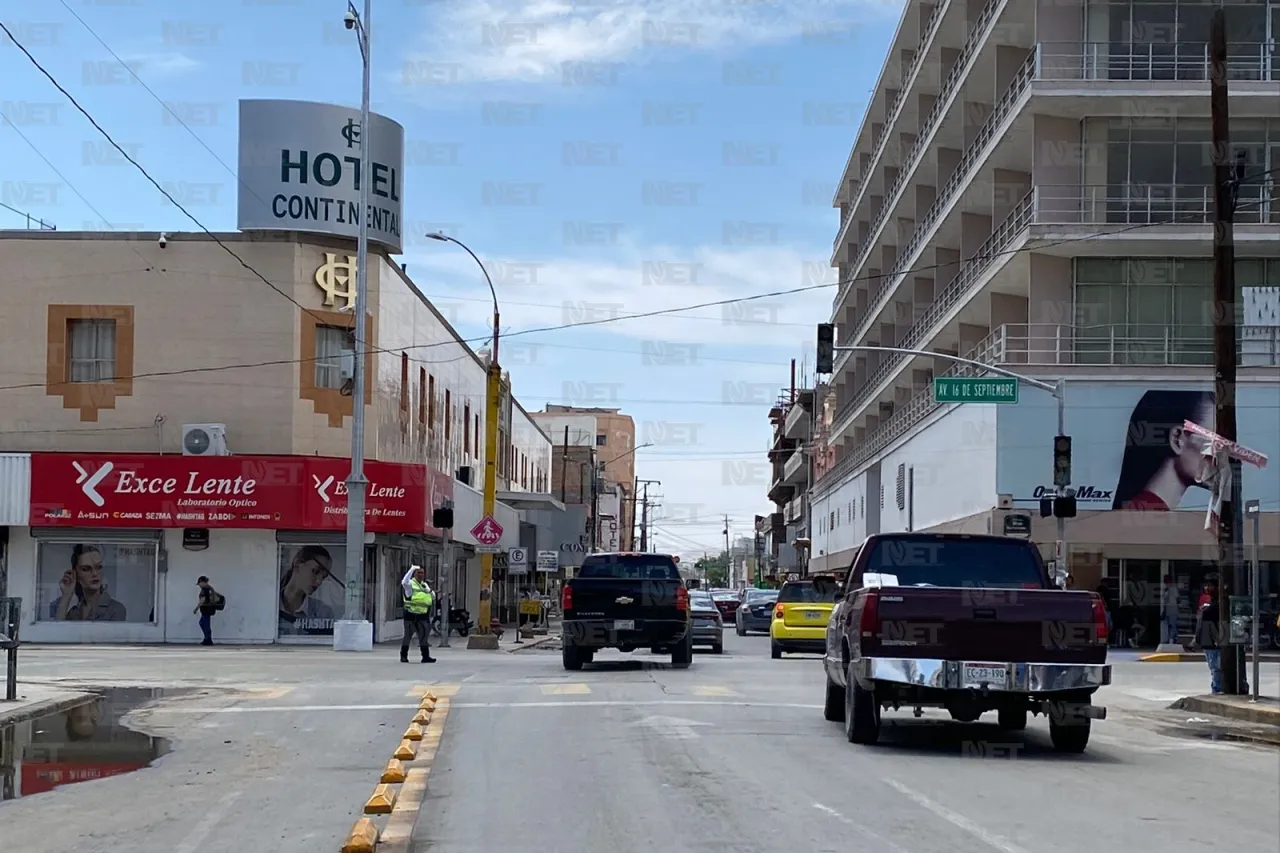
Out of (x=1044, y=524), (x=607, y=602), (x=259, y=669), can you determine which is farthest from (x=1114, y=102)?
(x=259, y=669)

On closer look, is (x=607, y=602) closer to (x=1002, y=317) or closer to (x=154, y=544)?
(x=154, y=544)

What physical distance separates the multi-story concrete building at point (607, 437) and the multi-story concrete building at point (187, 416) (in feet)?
306

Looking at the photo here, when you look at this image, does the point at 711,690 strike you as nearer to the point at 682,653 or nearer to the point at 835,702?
the point at 835,702

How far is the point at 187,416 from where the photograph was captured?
3666 centimetres

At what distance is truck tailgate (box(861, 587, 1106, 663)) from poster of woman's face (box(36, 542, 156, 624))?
2730cm

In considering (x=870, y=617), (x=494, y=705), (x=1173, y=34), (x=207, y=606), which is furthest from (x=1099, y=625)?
(x=1173, y=34)

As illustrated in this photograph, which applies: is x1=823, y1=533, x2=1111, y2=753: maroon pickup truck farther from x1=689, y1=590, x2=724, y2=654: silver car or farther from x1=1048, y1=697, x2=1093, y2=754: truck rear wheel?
x1=689, y1=590, x2=724, y2=654: silver car

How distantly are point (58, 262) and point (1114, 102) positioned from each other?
26241mm

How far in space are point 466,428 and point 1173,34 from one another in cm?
2791

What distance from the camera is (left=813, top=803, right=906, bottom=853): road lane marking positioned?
8.85m

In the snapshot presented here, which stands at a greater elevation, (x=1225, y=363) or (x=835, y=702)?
(x=1225, y=363)

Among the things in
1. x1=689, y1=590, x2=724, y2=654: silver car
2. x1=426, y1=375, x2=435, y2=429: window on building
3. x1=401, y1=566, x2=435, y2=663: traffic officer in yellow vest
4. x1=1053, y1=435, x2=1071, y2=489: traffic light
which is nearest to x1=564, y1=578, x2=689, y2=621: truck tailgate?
x1=401, y1=566, x2=435, y2=663: traffic officer in yellow vest

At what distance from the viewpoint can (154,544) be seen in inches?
1438

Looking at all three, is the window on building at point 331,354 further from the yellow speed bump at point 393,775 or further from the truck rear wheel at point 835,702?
the yellow speed bump at point 393,775
